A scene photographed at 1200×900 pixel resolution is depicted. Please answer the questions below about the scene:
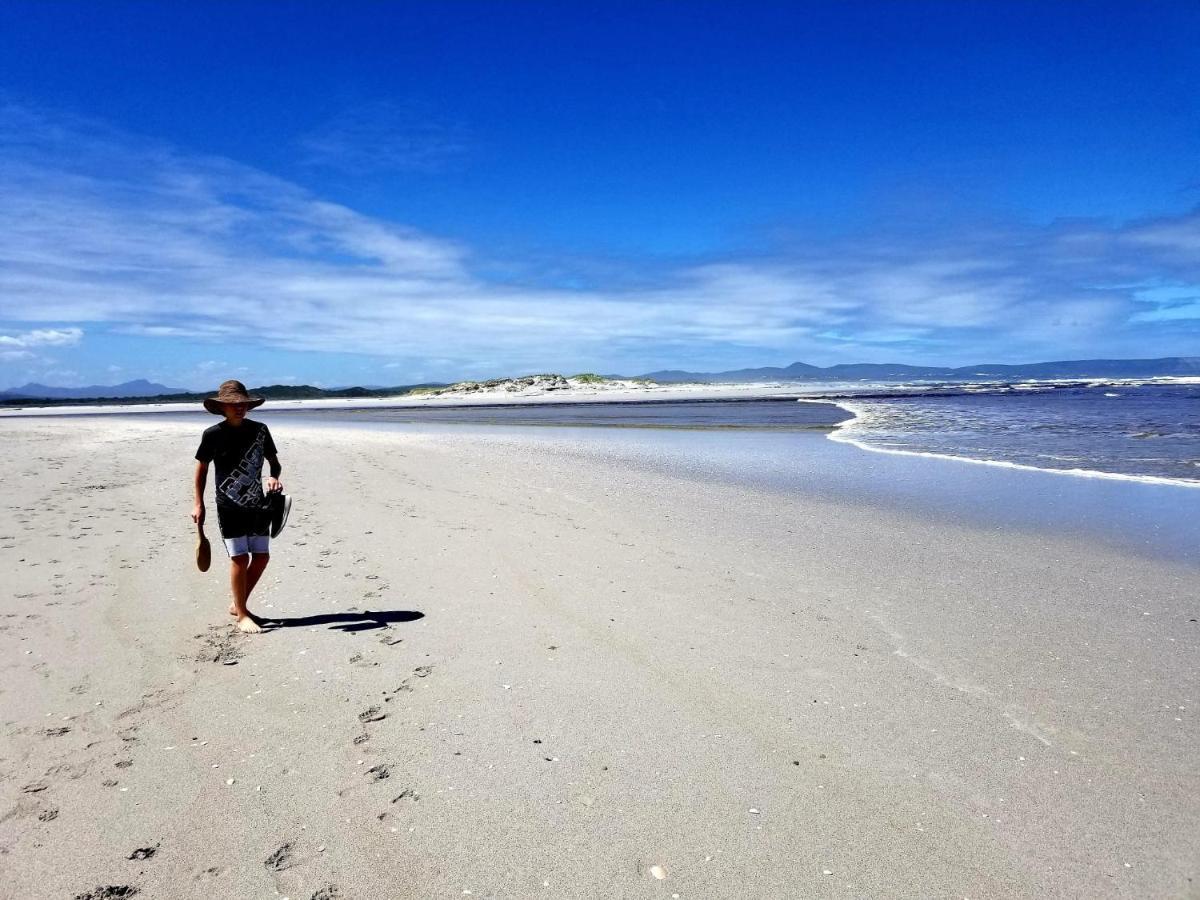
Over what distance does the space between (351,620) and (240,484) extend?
57.5 inches

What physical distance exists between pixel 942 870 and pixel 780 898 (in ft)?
2.42

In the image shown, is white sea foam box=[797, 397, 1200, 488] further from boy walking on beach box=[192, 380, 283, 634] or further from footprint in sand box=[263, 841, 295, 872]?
footprint in sand box=[263, 841, 295, 872]

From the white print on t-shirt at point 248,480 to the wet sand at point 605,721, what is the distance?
108cm

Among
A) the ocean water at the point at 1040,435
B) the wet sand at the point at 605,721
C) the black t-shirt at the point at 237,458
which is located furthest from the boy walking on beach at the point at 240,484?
the ocean water at the point at 1040,435

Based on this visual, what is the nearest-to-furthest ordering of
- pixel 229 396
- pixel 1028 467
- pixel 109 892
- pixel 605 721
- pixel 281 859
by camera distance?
pixel 109 892, pixel 281 859, pixel 605 721, pixel 229 396, pixel 1028 467

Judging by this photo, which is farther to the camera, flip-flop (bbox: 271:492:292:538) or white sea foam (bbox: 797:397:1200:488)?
white sea foam (bbox: 797:397:1200:488)

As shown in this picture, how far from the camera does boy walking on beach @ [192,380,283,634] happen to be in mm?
5715

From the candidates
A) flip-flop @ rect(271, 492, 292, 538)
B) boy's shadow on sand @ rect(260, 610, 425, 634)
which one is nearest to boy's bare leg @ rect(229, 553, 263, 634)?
boy's shadow on sand @ rect(260, 610, 425, 634)

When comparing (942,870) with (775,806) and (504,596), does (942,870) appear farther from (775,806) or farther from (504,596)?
(504,596)

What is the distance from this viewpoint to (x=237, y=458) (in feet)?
19.0

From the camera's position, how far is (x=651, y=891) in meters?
2.93

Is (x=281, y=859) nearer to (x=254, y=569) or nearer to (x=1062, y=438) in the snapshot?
(x=254, y=569)

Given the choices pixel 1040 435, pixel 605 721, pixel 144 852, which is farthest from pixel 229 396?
pixel 1040 435

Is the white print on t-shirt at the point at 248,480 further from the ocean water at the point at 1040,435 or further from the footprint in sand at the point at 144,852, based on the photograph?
the ocean water at the point at 1040,435
